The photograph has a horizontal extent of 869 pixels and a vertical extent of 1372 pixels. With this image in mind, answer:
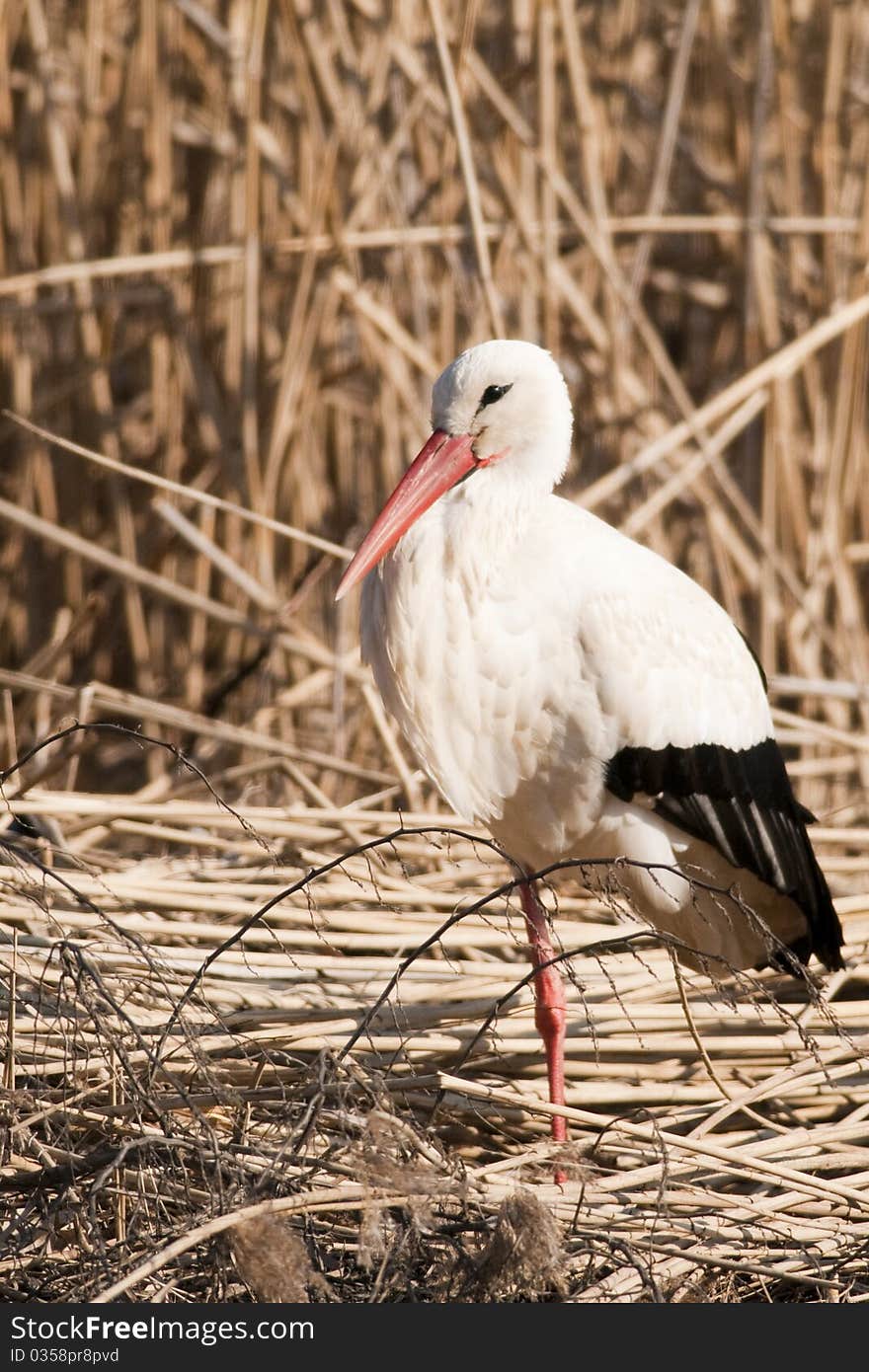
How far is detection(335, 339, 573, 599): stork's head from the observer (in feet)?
9.89

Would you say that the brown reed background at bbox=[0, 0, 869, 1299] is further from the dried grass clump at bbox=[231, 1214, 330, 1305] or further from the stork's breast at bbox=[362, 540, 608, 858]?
the dried grass clump at bbox=[231, 1214, 330, 1305]

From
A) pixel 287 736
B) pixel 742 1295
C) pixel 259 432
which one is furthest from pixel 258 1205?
pixel 259 432

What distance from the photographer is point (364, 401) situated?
16.9ft

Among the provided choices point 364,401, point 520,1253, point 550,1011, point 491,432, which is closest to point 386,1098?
point 520,1253

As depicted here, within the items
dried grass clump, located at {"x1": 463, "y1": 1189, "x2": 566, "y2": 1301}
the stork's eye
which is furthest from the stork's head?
dried grass clump, located at {"x1": 463, "y1": 1189, "x2": 566, "y2": 1301}

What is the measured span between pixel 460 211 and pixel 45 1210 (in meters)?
3.46

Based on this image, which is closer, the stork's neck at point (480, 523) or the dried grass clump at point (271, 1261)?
the dried grass clump at point (271, 1261)

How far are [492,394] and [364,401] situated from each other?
2.15 m

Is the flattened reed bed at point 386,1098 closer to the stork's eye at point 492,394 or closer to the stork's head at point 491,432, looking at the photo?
the stork's head at point 491,432

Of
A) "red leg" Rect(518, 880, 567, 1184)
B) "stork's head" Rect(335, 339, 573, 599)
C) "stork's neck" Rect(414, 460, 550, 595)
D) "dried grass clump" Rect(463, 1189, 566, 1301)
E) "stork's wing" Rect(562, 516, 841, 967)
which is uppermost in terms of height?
"stork's head" Rect(335, 339, 573, 599)

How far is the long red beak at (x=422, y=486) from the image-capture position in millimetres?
3004

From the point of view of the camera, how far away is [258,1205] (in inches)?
74.8

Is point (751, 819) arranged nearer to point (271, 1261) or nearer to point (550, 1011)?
point (550, 1011)

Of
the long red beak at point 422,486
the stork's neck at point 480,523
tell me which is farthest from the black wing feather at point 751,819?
the long red beak at point 422,486
